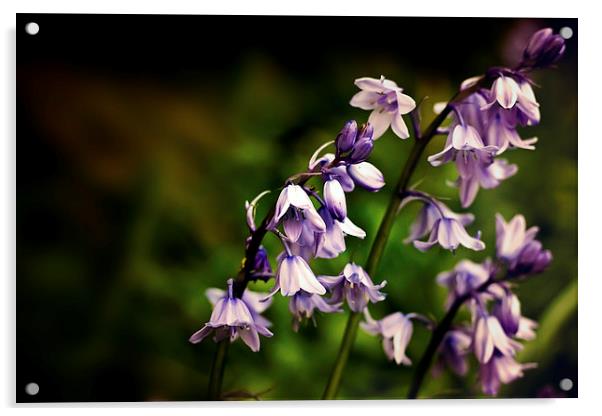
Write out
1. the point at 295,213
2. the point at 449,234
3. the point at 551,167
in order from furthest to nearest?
1. the point at 551,167
2. the point at 449,234
3. the point at 295,213

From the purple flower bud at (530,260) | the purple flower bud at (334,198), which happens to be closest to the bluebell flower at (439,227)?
the purple flower bud at (530,260)

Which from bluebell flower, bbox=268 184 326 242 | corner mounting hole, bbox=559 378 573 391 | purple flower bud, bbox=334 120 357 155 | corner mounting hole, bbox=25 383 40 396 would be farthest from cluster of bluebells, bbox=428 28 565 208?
corner mounting hole, bbox=25 383 40 396

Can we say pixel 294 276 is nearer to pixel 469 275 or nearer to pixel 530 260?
pixel 469 275

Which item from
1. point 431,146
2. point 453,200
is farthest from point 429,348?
point 431,146

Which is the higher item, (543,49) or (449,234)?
(543,49)

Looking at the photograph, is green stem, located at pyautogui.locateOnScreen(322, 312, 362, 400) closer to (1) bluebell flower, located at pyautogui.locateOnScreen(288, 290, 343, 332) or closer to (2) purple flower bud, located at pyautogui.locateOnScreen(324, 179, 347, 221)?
(1) bluebell flower, located at pyautogui.locateOnScreen(288, 290, 343, 332)

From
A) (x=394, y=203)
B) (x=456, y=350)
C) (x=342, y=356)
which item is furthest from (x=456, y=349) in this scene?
(x=394, y=203)

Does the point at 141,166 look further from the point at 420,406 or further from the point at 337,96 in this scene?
the point at 420,406
